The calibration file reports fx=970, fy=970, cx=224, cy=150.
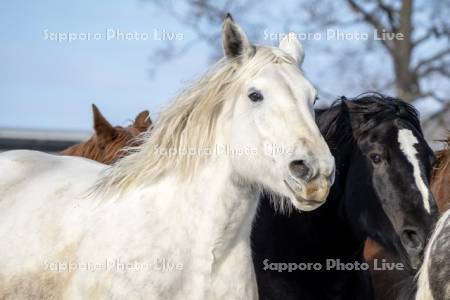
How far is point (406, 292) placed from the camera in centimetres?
487

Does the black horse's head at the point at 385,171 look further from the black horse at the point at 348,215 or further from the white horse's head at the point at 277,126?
the white horse's head at the point at 277,126

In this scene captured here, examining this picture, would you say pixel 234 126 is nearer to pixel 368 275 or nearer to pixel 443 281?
pixel 443 281

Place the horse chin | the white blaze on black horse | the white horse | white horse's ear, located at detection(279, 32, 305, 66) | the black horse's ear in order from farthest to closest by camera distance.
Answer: the black horse's ear, white horse's ear, located at detection(279, 32, 305, 66), the white horse, the horse chin, the white blaze on black horse

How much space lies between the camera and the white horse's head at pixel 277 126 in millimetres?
4277

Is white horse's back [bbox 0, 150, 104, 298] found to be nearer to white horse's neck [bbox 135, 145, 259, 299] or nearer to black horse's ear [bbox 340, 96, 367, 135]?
white horse's neck [bbox 135, 145, 259, 299]

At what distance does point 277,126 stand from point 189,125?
0.55 meters

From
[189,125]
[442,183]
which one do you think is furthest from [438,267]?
[442,183]

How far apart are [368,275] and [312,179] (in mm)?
1668

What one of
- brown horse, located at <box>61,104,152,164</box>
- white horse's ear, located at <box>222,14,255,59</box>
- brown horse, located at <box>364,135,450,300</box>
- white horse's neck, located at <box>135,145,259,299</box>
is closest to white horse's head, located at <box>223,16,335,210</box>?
white horse's ear, located at <box>222,14,255,59</box>

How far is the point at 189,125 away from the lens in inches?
189

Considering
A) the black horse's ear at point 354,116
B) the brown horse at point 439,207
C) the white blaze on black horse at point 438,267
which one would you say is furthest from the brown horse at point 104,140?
the white blaze on black horse at point 438,267

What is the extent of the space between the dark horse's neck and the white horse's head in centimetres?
109

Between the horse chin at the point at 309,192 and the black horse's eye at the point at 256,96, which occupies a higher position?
the black horse's eye at the point at 256,96

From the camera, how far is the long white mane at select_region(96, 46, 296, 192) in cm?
472
